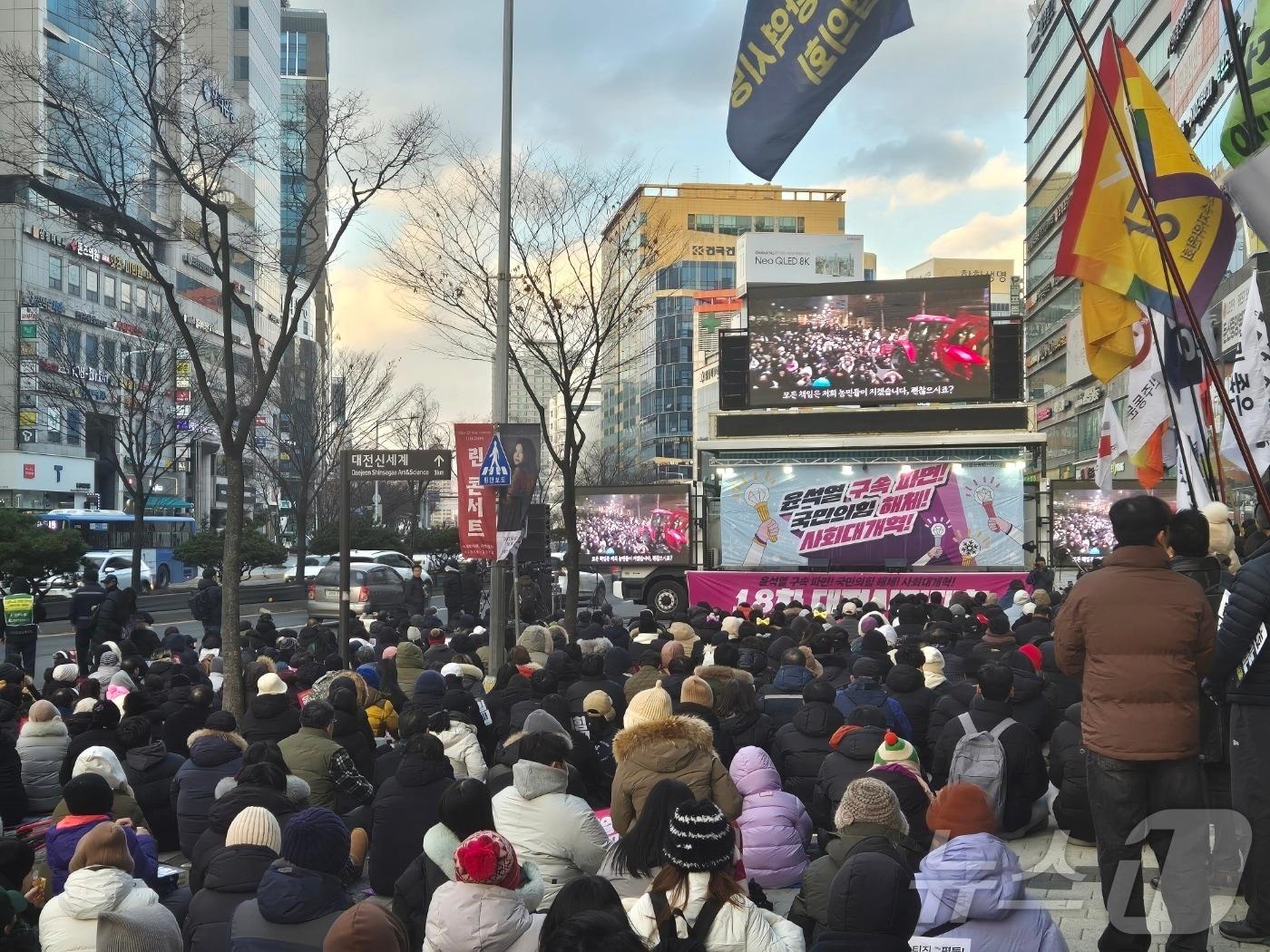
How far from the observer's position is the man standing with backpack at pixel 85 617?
62.6 feet

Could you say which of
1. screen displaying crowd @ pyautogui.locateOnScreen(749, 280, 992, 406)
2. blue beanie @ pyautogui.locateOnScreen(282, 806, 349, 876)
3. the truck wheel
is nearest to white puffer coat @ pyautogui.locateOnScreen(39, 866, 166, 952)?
blue beanie @ pyautogui.locateOnScreen(282, 806, 349, 876)

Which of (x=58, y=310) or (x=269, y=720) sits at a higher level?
(x=58, y=310)

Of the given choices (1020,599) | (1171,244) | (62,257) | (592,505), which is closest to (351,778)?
(1171,244)

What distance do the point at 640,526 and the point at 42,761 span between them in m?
23.5

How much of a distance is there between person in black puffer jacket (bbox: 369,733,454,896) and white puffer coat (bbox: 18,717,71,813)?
382 centimetres

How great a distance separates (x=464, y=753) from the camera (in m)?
8.42

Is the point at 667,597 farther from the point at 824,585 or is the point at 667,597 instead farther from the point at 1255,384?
the point at 1255,384

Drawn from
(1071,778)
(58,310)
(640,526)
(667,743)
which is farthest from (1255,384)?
(58,310)

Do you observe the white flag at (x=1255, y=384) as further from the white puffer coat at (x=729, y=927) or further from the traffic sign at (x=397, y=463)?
the traffic sign at (x=397, y=463)

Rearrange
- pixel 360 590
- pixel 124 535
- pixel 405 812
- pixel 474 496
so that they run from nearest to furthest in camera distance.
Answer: pixel 405 812, pixel 474 496, pixel 360 590, pixel 124 535

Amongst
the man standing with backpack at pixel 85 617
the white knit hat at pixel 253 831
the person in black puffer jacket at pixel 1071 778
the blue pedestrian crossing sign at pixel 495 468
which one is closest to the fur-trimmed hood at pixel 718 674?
the person in black puffer jacket at pixel 1071 778

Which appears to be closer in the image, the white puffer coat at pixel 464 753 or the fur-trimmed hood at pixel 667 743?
the fur-trimmed hood at pixel 667 743

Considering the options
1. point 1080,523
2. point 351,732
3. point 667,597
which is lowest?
point 667,597

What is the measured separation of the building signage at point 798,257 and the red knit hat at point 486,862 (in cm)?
7789
